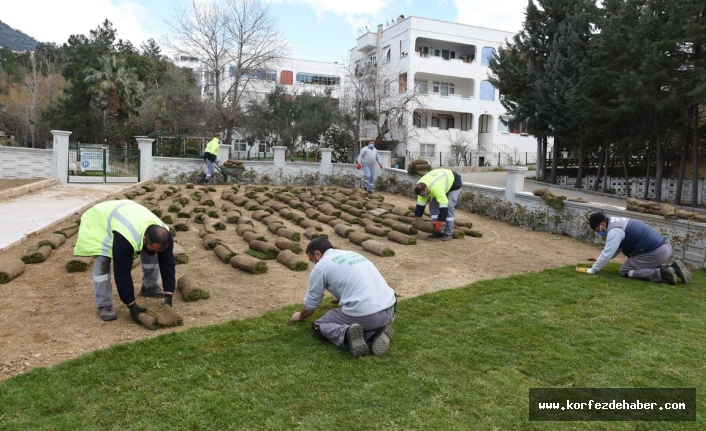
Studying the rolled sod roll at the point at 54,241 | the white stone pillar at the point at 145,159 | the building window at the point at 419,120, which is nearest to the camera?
the rolled sod roll at the point at 54,241

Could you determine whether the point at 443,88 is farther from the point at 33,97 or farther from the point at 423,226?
the point at 33,97

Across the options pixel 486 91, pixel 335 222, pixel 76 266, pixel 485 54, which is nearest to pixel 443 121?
pixel 486 91

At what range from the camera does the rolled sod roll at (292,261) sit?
7.04m

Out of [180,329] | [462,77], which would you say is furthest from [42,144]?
[180,329]

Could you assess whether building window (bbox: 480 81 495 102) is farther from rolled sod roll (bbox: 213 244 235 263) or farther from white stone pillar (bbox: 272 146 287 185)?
rolled sod roll (bbox: 213 244 235 263)

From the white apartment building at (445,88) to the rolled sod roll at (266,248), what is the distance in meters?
25.5

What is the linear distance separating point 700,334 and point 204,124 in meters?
30.1

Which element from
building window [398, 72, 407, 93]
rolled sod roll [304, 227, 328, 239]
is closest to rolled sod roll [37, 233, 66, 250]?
rolled sod roll [304, 227, 328, 239]

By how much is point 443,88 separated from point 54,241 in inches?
1273

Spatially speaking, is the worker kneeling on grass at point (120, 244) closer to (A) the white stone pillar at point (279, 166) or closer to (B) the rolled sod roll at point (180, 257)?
(B) the rolled sod roll at point (180, 257)

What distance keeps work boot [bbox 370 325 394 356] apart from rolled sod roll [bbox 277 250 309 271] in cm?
287

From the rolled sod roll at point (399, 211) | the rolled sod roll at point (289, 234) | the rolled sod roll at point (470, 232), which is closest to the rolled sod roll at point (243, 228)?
the rolled sod roll at point (289, 234)

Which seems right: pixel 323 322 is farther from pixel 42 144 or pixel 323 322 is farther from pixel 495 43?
pixel 42 144

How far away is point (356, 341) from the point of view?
163 inches
